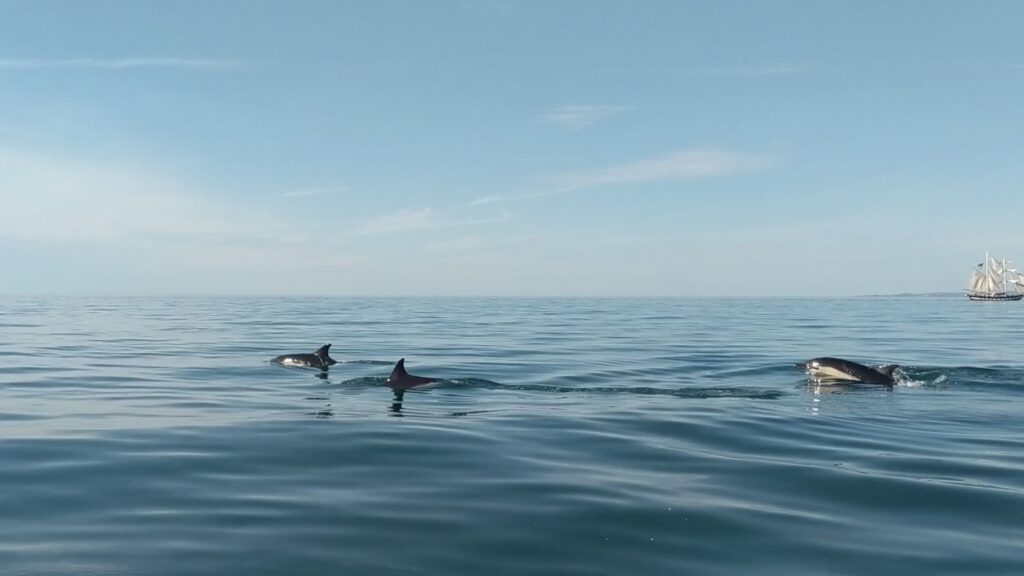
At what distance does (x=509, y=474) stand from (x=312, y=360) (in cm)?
1685

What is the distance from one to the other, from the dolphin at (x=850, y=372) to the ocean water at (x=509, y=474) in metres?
0.80

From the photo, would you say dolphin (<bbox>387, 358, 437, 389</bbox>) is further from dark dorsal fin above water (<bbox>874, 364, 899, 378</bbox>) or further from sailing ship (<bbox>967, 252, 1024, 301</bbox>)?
sailing ship (<bbox>967, 252, 1024, 301</bbox>)

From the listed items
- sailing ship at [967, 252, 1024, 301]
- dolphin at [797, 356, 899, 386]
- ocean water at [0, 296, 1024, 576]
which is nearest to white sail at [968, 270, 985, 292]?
sailing ship at [967, 252, 1024, 301]

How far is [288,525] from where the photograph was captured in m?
8.25

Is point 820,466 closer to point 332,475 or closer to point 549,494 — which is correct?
point 549,494

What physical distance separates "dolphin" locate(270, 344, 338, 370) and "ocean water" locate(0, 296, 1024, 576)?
2.08 meters

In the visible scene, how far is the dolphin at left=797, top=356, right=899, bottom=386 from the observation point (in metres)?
22.5

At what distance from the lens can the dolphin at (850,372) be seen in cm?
2245

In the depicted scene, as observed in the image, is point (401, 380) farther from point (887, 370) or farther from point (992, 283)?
point (992, 283)

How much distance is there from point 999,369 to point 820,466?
17.8 m

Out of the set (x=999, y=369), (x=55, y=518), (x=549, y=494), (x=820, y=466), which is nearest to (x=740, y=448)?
(x=820, y=466)

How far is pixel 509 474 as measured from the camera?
10797 mm

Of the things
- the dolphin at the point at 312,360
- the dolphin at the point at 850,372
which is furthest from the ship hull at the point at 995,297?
the dolphin at the point at 312,360

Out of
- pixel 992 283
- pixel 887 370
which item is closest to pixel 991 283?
pixel 992 283
